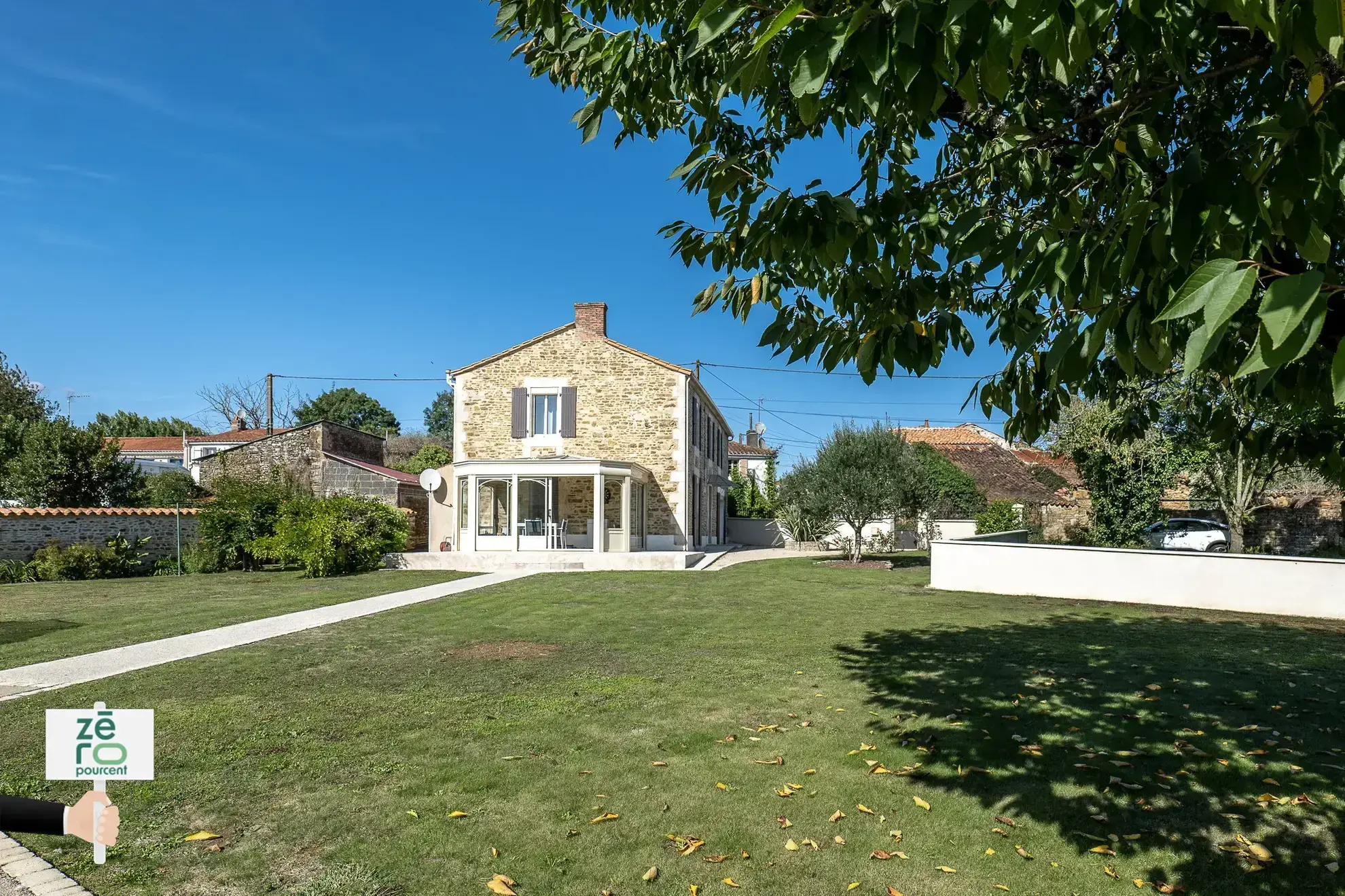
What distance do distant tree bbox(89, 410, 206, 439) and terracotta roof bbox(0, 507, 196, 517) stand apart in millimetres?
43310

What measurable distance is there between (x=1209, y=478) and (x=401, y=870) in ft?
86.4

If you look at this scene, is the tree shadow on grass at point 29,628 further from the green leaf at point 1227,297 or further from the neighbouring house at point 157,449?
the neighbouring house at point 157,449

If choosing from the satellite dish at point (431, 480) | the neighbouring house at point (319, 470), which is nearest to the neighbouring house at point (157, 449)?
the neighbouring house at point (319, 470)

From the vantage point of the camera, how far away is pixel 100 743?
5.72ft

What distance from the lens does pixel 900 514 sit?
23.8 m

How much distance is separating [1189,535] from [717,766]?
25.2 meters

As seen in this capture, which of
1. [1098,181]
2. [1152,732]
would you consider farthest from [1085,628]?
[1098,181]

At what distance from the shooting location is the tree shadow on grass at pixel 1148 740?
3.85 meters

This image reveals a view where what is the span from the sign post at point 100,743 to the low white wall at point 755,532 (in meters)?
31.9

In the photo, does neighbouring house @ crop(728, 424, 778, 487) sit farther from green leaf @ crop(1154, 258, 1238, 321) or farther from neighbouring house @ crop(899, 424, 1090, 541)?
green leaf @ crop(1154, 258, 1238, 321)

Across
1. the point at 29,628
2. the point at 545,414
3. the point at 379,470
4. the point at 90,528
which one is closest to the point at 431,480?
the point at 379,470

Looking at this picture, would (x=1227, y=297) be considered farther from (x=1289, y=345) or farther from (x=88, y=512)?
(x=88, y=512)

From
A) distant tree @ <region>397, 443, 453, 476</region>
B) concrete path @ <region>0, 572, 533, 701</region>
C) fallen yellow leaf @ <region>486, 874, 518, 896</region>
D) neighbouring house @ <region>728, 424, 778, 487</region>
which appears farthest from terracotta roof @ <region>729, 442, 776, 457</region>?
fallen yellow leaf @ <region>486, 874, 518, 896</region>

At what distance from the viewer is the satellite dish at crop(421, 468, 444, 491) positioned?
78.9 ft
